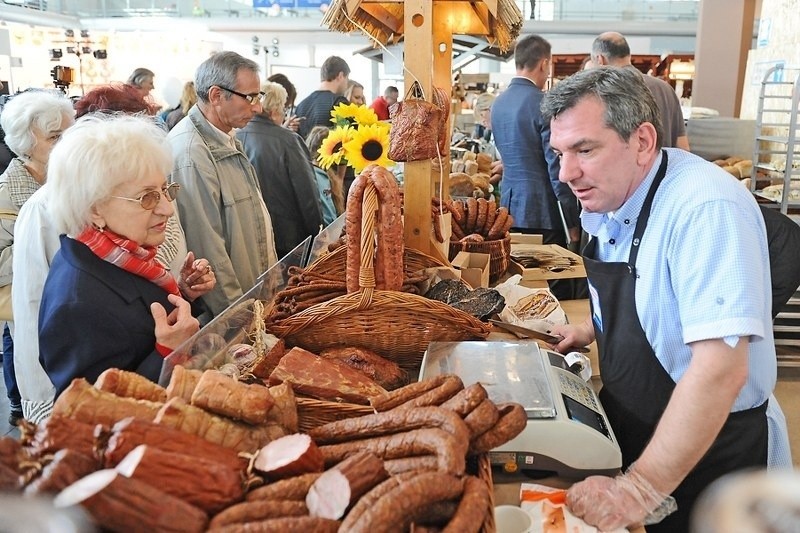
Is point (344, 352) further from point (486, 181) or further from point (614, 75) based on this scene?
point (486, 181)

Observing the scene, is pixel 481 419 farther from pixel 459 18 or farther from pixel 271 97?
pixel 271 97

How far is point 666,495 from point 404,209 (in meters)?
1.65

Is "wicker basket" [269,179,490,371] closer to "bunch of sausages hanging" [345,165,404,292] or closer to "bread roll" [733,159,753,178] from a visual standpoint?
"bunch of sausages hanging" [345,165,404,292]

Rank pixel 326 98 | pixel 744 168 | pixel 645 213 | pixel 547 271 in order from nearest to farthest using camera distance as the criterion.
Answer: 1. pixel 645 213
2. pixel 547 271
3. pixel 326 98
4. pixel 744 168

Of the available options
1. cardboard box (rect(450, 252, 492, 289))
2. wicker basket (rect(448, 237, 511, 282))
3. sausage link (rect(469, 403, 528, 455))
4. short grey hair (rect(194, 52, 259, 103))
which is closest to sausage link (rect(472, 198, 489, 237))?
wicker basket (rect(448, 237, 511, 282))

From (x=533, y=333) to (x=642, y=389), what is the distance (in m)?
0.62

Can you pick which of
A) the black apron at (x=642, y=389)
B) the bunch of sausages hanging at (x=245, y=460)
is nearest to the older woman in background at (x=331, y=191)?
the black apron at (x=642, y=389)

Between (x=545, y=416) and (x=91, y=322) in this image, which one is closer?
(x=545, y=416)

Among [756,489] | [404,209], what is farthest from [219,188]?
[756,489]

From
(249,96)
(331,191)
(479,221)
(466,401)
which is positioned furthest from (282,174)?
(466,401)

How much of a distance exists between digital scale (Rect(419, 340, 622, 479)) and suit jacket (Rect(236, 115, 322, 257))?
2569 millimetres

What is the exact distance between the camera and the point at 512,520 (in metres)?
1.40

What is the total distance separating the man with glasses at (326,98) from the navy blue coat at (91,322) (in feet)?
16.8

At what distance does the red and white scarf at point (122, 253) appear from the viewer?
1996mm
